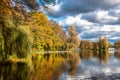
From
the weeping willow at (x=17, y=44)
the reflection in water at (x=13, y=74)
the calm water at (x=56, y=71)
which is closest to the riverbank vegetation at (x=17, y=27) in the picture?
the weeping willow at (x=17, y=44)

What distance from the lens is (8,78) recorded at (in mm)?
17797

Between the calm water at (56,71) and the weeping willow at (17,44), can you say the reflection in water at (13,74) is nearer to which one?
the calm water at (56,71)

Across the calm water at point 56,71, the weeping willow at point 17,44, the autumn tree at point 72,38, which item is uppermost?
the autumn tree at point 72,38

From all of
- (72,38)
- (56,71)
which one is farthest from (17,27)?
(72,38)

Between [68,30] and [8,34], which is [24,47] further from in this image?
[68,30]

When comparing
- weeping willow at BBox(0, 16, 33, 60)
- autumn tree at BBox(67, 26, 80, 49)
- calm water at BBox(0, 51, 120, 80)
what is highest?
autumn tree at BBox(67, 26, 80, 49)

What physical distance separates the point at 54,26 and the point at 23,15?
72.8 meters

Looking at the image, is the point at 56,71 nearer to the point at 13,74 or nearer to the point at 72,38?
the point at 13,74

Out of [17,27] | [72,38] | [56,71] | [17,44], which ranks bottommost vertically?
[56,71]

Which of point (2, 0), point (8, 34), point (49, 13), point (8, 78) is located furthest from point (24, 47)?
point (2, 0)

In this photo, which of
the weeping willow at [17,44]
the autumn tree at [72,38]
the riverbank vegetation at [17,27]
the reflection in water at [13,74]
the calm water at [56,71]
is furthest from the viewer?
the autumn tree at [72,38]

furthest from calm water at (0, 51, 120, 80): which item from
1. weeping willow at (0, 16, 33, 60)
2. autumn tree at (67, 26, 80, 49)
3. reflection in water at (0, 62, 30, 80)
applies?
autumn tree at (67, 26, 80, 49)

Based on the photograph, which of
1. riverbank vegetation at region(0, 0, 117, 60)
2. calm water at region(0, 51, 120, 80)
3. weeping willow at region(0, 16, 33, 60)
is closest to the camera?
riverbank vegetation at region(0, 0, 117, 60)

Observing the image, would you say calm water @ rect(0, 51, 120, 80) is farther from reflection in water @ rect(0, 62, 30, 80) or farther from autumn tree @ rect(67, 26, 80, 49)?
autumn tree @ rect(67, 26, 80, 49)
